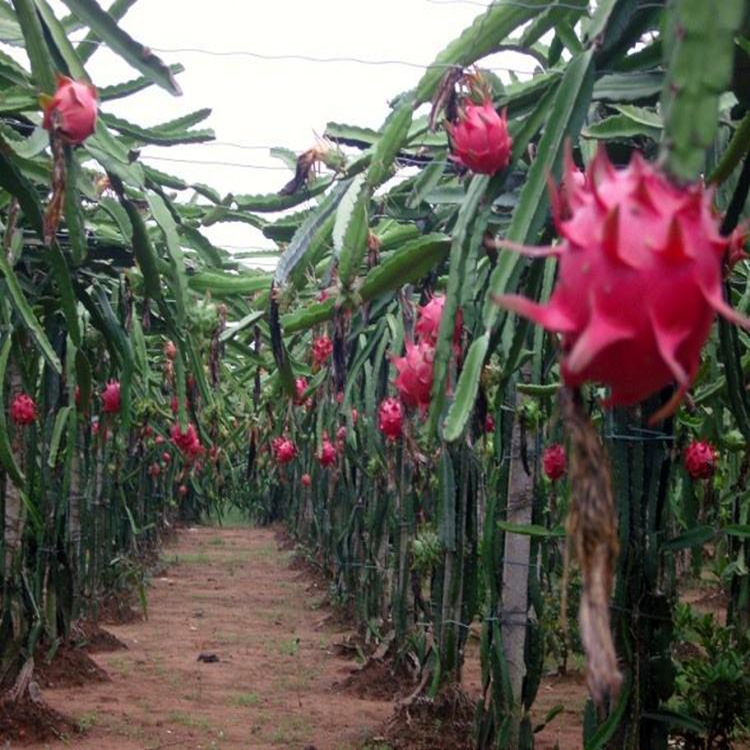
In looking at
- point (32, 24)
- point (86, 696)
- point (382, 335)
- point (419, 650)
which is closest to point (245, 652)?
point (86, 696)

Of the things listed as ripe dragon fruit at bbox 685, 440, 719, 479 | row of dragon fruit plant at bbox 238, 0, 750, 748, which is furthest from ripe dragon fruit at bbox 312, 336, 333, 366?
ripe dragon fruit at bbox 685, 440, 719, 479

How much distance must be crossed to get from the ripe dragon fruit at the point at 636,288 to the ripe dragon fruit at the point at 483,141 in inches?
36.3

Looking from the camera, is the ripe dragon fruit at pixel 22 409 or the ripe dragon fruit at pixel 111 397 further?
the ripe dragon fruit at pixel 111 397

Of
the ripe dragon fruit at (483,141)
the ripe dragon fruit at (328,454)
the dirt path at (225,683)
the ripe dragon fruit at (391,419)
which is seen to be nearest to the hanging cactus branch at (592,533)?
the ripe dragon fruit at (483,141)

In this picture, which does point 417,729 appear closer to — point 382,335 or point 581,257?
point 382,335

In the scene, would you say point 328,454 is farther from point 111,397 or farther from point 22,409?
point 22,409


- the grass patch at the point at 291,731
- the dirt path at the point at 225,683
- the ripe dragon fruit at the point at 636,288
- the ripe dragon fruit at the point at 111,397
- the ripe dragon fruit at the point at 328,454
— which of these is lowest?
the dirt path at the point at 225,683

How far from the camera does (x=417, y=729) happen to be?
12.7 feet

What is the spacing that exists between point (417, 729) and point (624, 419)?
2047 millimetres

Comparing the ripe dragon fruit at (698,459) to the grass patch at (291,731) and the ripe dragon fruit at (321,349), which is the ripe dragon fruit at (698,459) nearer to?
the ripe dragon fruit at (321,349)

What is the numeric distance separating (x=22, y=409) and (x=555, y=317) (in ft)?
11.2

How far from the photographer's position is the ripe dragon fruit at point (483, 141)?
1557 millimetres

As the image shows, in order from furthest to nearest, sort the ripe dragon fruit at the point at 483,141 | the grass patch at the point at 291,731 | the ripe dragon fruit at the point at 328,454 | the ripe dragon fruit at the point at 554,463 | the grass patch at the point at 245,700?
1. the ripe dragon fruit at the point at 328,454
2. the grass patch at the point at 245,700
3. the grass patch at the point at 291,731
4. the ripe dragon fruit at the point at 554,463
5. the ripe dragon fruit at the point at 483,141

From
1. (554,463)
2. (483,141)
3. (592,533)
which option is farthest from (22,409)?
(592,533)
